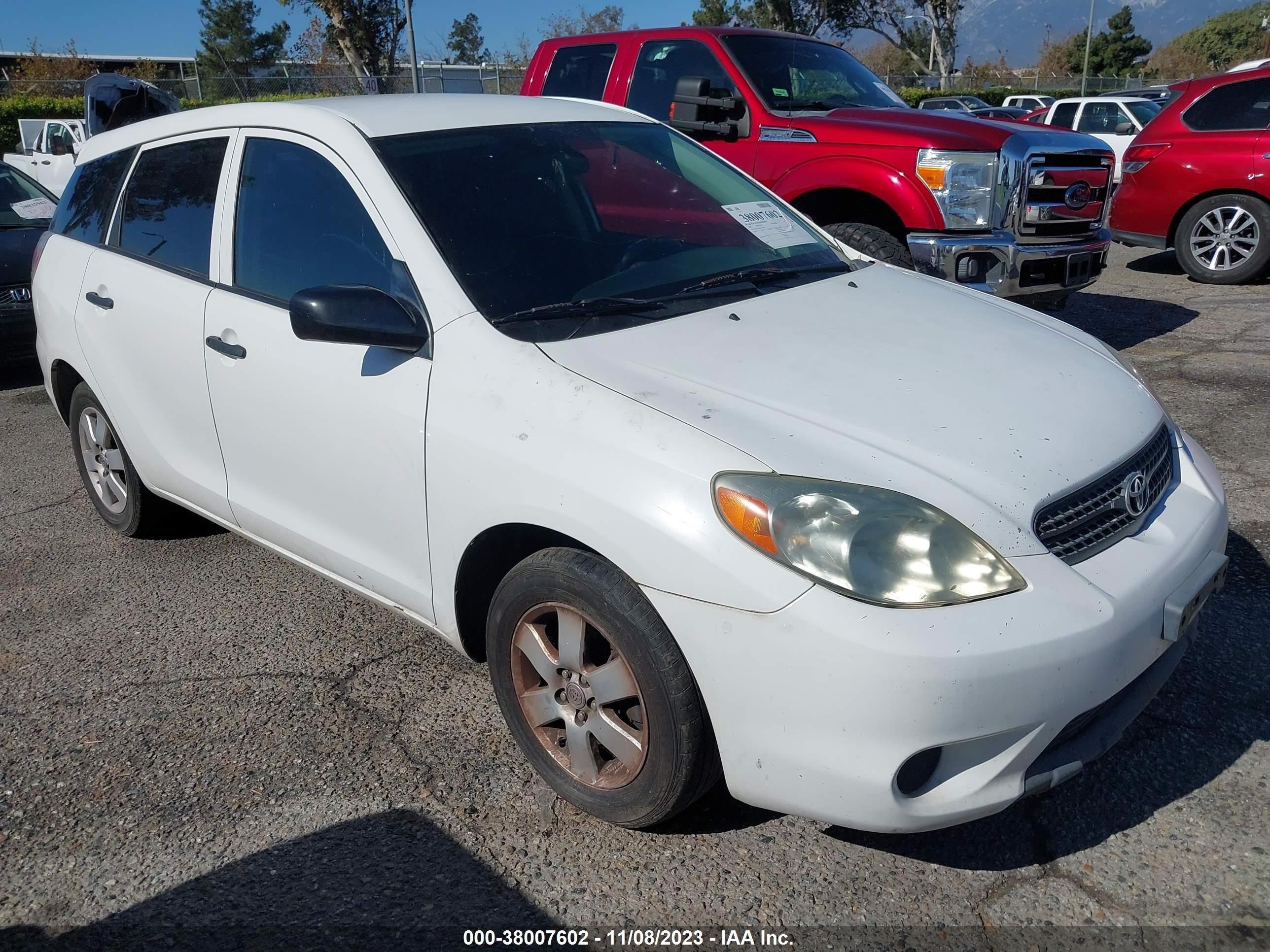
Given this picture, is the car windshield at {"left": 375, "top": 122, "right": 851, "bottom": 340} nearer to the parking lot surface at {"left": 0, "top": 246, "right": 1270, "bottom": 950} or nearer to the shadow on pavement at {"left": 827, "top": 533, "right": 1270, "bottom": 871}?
the parking lot surface at {"left": 0, "top": 246, "right": 1270, "bottom": 950}

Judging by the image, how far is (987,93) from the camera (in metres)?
42.6

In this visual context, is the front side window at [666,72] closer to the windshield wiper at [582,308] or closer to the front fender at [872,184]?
the front fender at [872,184]

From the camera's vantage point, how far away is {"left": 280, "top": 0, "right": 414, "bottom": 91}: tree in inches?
1574

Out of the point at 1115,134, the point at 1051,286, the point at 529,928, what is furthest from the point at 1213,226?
the point at 529,928

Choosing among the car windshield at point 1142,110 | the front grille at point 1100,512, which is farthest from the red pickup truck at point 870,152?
the car windshield at point 1142,110

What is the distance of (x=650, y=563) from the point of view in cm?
222

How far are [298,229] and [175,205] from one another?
883 mm

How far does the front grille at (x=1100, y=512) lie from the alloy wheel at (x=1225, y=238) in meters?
7.92

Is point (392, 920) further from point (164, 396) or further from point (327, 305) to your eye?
point (164, 396)

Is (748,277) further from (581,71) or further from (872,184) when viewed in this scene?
(581,71)

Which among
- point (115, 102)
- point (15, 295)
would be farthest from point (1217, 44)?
point (15, 295)

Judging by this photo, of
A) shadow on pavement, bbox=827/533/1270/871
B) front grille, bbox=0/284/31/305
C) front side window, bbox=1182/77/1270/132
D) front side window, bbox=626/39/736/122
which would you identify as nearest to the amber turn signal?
shadow on pavement, bbox=827/533/1270/871

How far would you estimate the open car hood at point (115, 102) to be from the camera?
8.31 meters

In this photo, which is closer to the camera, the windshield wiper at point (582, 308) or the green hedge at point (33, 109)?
the windshield wiper at point (582, 308)
